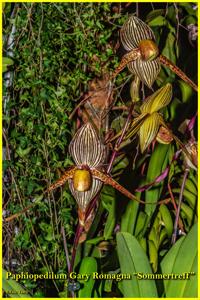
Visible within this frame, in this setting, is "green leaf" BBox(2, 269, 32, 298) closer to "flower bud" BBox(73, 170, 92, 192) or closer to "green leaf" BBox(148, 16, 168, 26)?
"flower bud" BBox(73, 170, 92, 192)

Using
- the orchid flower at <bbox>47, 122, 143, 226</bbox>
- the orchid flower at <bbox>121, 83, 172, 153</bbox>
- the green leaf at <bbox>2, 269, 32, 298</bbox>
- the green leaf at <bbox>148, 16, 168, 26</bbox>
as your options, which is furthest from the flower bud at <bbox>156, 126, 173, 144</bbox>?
the green leaf at <bbox>148, 16, 168, 26</bbox>

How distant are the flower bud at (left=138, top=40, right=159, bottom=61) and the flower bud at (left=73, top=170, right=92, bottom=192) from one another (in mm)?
276

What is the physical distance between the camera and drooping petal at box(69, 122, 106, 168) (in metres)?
1.07

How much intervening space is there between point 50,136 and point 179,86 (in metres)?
0.45

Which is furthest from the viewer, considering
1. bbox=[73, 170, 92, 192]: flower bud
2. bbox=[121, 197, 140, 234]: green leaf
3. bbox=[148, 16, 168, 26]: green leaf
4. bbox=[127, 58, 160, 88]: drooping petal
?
bbox=[148, 16, 168, 26]: green leaf

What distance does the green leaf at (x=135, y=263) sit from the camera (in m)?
1.06

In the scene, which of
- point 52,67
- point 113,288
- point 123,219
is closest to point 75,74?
point 52,67

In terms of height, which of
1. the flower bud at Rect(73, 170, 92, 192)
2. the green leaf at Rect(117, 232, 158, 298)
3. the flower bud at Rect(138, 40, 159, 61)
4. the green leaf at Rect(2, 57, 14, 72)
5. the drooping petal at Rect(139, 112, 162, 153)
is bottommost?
the green leaf at Rect(117, 232, 158, 298)

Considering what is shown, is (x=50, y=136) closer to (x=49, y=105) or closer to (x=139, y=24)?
(x=49, y=105)

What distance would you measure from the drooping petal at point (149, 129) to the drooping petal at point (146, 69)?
102 mm

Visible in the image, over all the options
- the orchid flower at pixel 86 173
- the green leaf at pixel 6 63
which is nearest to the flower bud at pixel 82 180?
the orchid flower at pixel 86 173

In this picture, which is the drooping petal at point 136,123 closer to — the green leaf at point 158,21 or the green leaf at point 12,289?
the green leaf at point 12,289

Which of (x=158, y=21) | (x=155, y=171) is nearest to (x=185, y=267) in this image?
(x=155, y=171)

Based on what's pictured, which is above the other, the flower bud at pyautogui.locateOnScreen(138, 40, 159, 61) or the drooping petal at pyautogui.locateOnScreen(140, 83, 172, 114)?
the flower bud at pyautogui.locateOnScreen(138, 40, 159, 61)
